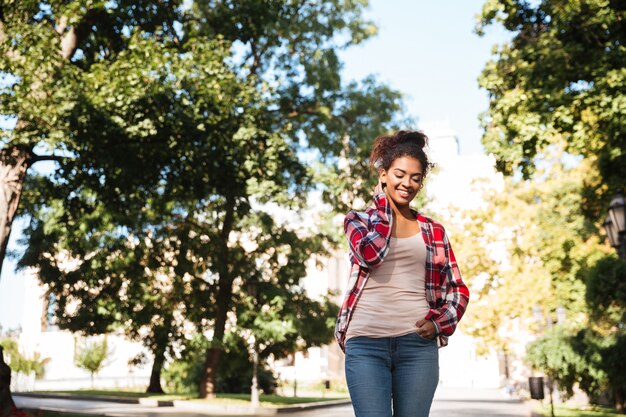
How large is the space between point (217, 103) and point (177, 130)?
3.12 ft

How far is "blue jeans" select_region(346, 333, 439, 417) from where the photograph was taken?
2.76m

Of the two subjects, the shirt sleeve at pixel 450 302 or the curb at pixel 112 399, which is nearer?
the shirt sleeve at pixel 450 302

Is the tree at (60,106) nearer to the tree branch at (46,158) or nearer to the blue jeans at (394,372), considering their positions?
the tree branch at (46,158)

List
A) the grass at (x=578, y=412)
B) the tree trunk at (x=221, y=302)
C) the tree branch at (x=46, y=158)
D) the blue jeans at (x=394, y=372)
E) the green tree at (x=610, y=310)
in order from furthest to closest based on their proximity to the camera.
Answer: the tree trunk at (x=221, y=302) → the grass at (x=578, y=412) → the green tree at (x=610, y=310) → the tree branch at (x=46, y=158) → the blue jeans at (x=394, y=372)

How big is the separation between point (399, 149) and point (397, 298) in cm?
72

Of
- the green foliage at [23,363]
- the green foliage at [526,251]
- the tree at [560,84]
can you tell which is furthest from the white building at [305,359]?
the tree at [560,84]

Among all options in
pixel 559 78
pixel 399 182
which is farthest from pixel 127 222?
pixel 399 182

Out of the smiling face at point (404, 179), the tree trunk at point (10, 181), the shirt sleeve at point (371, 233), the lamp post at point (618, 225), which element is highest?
the tree trunk at point (10, 181)

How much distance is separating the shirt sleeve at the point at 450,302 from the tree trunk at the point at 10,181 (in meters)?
9.83

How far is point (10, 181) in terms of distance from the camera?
11.3 meters

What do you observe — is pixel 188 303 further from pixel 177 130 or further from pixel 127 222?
pixel 177 130

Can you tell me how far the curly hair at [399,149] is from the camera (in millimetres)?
3082

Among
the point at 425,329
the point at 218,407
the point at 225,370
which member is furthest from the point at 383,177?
the point at 225,370

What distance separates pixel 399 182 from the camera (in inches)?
120
